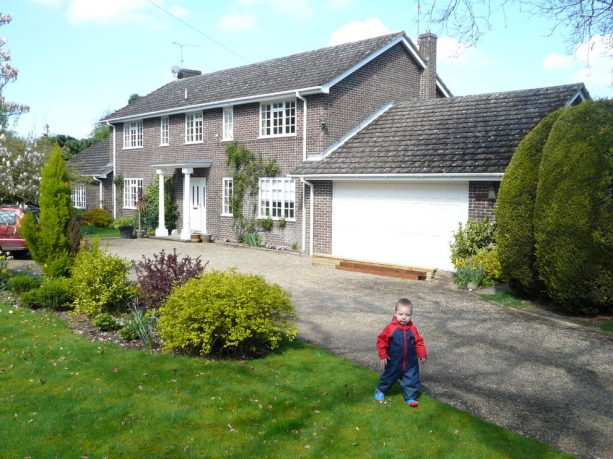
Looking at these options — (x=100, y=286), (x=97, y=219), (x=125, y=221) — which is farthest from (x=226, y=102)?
(x=100, y=286)

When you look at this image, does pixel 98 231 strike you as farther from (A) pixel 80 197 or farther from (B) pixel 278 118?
(B) pixel 278 118

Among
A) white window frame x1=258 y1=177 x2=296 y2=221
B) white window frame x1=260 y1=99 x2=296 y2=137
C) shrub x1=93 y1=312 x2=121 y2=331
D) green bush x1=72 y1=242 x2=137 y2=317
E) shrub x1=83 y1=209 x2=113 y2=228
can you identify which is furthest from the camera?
shrub x1=83 y1=209 x2=113 y2=228

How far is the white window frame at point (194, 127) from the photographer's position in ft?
83.4

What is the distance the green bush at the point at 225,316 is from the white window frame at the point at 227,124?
16522 mm

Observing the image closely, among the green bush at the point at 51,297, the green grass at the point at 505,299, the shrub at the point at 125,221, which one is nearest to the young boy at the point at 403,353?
the green grass at the point at 505,299

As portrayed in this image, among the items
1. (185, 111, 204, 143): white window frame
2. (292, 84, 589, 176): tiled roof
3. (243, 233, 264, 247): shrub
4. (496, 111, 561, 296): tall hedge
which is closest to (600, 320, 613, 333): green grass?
(496, 111, 561, 296): tall hedge

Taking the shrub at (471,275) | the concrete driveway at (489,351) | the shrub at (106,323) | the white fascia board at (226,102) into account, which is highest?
the white fascia board at (226,102)

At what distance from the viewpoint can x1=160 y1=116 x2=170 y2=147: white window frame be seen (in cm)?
2745

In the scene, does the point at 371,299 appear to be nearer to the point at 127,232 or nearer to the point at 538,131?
the point at 538,131

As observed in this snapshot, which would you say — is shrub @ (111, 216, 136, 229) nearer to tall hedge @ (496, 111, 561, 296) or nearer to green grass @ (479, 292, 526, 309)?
green grass @ (479, 292, 526, 309)

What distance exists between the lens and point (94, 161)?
3503cm

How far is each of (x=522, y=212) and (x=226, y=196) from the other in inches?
577

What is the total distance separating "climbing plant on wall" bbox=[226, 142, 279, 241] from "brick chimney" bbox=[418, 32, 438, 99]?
732cm

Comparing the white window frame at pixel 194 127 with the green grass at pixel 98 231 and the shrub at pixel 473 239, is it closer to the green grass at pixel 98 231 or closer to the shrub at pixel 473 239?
the green grass at pixel 98 231
